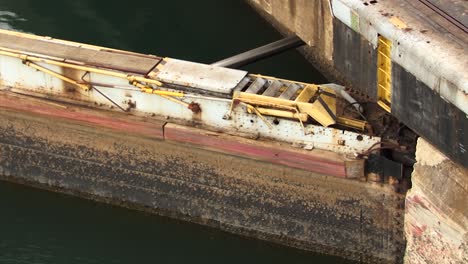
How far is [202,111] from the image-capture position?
19.4 metres

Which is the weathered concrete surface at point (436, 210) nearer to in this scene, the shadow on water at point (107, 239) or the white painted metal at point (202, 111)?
the white painted metal at point (202, 111)

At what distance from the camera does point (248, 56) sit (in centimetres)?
2205

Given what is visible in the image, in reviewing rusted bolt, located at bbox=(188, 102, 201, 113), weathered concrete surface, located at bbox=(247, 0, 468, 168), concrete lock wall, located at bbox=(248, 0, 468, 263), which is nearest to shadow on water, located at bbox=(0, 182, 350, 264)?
rusted bolt, located at bbox=(188, 102, 201, 113)

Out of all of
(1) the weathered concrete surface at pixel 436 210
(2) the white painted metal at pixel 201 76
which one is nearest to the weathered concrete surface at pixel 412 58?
(1) the weathered concrete surface at pixel 436 210

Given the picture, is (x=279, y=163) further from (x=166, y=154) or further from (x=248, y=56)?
(x=248, y=56)

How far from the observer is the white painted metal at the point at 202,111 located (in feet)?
59.5

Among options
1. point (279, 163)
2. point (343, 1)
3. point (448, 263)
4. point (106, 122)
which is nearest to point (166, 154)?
point (106, 122)

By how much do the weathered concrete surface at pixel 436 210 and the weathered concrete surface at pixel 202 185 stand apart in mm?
1072

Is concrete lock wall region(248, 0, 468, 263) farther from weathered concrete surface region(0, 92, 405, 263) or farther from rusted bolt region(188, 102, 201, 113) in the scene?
rusted bolt region(188, 102, 201, 113)

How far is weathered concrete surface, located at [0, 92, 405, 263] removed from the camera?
18.3 metres

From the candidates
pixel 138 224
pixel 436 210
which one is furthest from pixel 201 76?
pixel 436 210

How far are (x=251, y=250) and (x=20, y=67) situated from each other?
7.43 metres

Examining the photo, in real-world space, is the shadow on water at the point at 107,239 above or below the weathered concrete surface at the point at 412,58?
below

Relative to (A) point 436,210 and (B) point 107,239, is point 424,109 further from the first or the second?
(B) point 107,239
